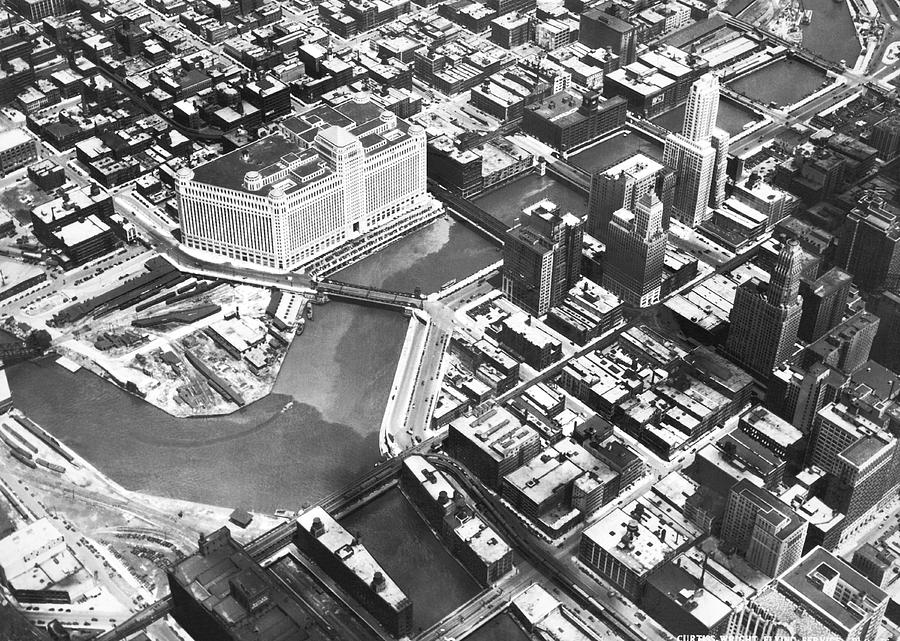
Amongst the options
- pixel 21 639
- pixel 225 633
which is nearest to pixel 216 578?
pixel 225 633

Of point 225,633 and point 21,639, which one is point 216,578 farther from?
point 21,639

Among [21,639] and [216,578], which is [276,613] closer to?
[216,578]

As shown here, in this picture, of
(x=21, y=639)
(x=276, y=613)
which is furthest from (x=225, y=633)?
(x=21, y=639)
